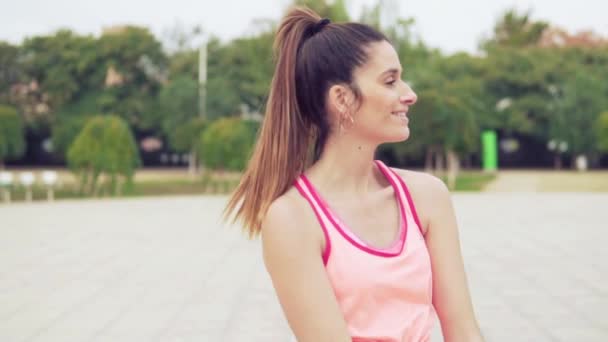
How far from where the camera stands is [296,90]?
1925 millimetres

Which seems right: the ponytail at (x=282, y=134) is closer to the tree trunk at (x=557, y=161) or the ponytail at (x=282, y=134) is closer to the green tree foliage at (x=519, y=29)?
the tree trunk at (x=557, y=161)

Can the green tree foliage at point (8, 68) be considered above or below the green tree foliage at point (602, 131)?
above

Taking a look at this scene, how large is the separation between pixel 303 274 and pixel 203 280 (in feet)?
18.7

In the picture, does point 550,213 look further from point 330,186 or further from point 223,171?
point 330,186

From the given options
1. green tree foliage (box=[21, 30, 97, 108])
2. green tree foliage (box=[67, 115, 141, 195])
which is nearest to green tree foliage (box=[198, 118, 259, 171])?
green tree foliage (box=[67, 115, 141, 195])

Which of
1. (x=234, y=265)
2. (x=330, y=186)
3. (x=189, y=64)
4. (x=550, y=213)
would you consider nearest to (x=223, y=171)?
(x=550, y=213)

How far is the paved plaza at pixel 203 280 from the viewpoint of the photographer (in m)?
5.35

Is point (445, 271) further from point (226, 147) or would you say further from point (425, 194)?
point (226, 147)

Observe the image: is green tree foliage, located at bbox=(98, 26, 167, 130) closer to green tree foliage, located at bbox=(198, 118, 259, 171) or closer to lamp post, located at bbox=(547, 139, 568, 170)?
green tree foliage, located at bbox=(198, 118, 259, 171)

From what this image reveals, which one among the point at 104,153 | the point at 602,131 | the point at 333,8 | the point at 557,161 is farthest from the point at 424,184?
the point at 557,161

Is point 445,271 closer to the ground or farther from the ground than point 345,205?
closer to the ground

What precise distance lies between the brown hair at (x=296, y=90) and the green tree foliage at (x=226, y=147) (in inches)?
791

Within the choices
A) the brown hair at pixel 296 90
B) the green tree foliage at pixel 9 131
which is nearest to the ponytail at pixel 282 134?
the brown hair at pixel 296 90

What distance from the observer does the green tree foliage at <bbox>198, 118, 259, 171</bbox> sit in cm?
2222
